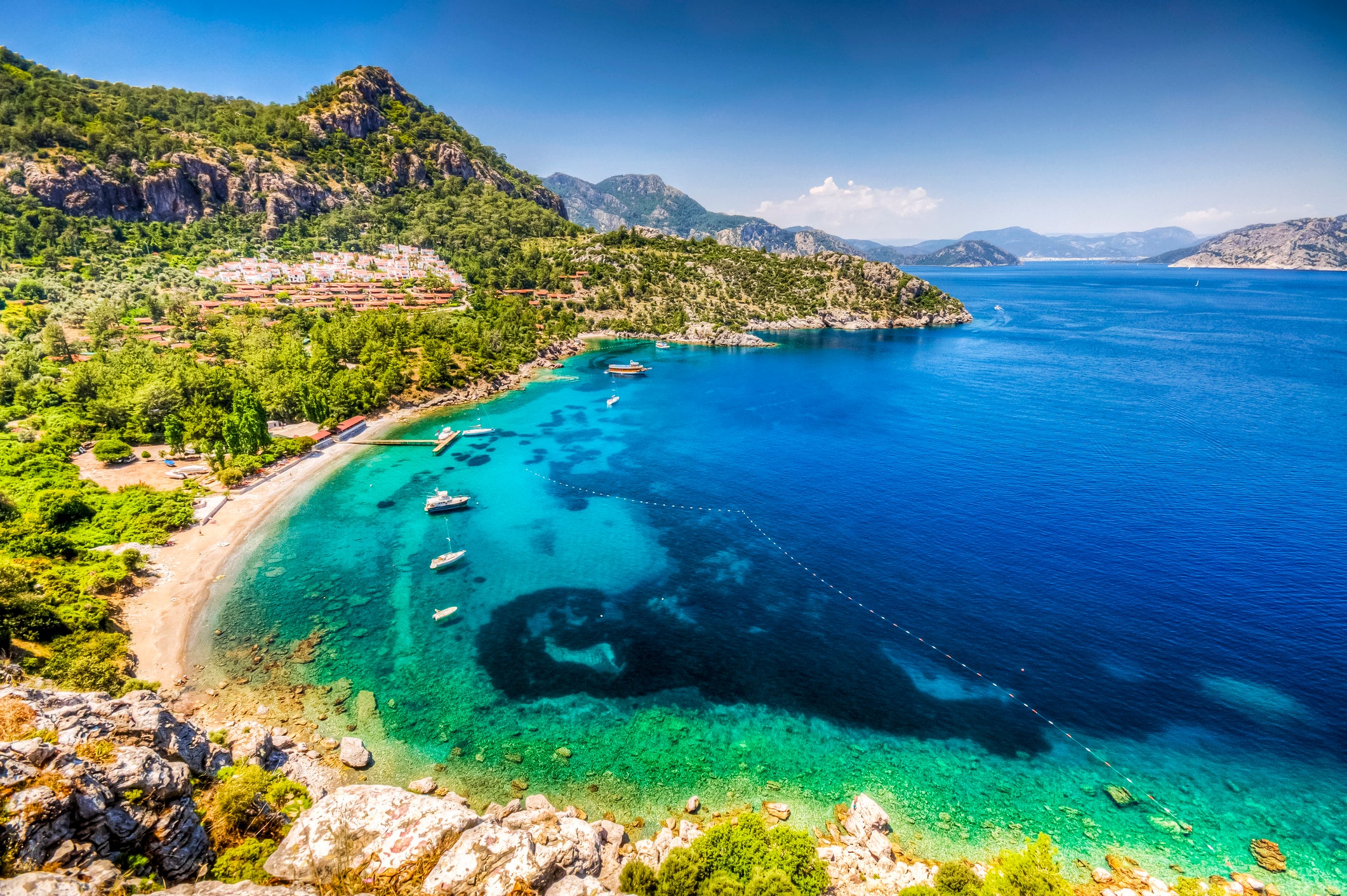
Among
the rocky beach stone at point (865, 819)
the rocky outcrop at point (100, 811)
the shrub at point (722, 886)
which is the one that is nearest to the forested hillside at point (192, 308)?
the rocky outcrop at point (100, 811)

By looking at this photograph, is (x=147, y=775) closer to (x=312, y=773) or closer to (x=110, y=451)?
(x=312, y=773)

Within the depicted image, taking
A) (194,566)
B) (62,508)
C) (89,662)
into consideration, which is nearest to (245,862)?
(89,662)

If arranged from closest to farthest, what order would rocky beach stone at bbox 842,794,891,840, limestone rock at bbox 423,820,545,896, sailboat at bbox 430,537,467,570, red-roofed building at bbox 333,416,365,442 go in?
limestone rock at bbox 423,820,545,896 → rocky beach stone at bbox 842,794,891,840 → sailboat at bbox 430,537,467,570 → red-roofed building at bbox 333,416,365,442

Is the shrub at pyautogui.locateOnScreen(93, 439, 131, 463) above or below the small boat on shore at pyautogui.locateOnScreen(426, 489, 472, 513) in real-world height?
above

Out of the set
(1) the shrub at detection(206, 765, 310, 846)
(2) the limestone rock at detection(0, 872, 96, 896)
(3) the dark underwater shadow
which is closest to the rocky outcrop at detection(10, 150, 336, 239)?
(3) the dark underwater shadow

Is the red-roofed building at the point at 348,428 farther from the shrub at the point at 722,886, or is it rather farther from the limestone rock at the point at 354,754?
the shrub at the point at 722,886

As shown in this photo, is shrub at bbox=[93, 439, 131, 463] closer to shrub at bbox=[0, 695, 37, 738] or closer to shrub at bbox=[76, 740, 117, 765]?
shrub at bbox=[0, 695, 37, 738]
